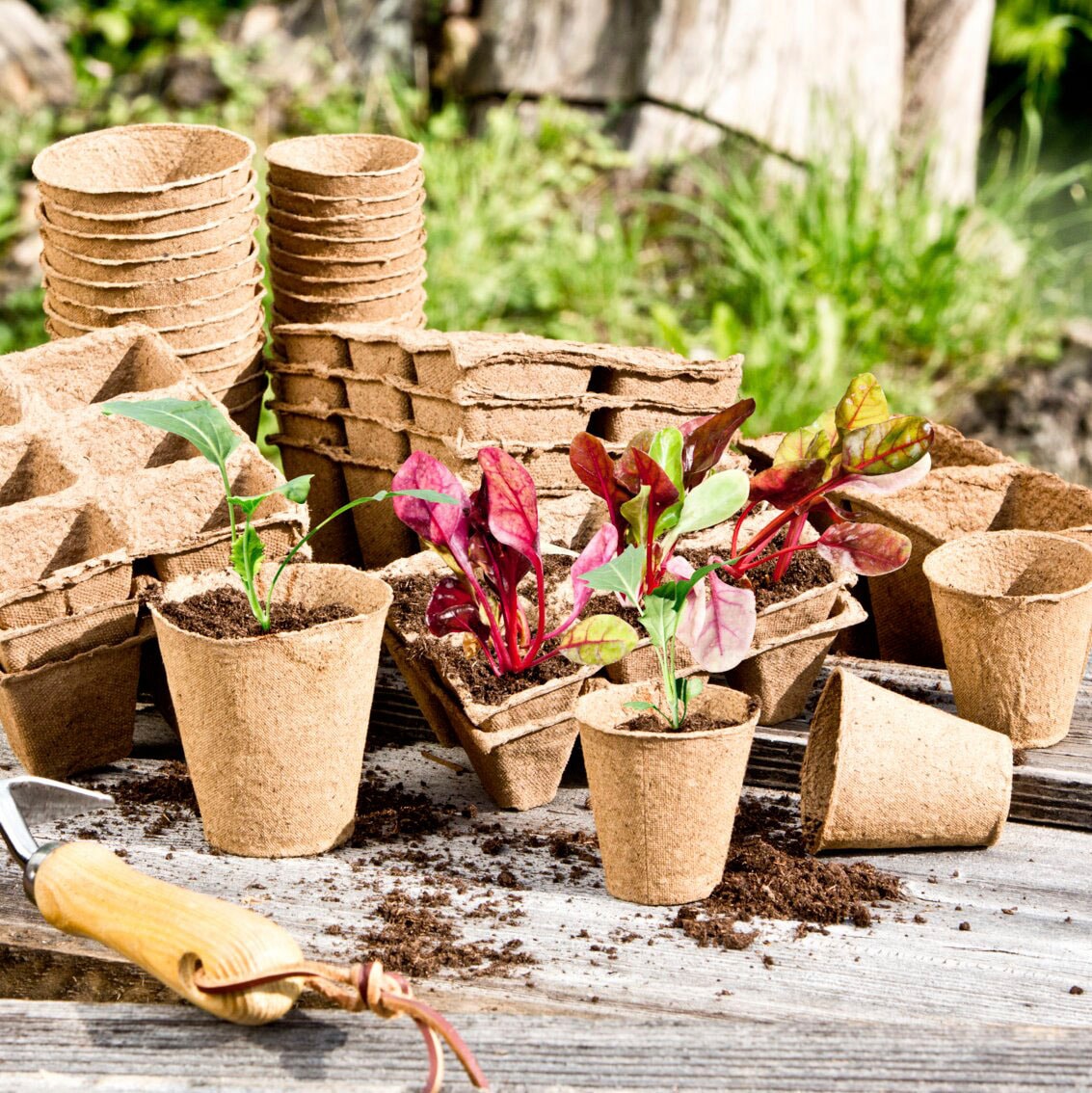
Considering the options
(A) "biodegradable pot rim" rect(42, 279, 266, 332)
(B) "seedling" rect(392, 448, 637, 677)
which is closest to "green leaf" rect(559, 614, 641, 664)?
(B) "seedling" rect(392, 448, 637, 677)

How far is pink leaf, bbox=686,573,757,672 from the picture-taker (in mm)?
1660

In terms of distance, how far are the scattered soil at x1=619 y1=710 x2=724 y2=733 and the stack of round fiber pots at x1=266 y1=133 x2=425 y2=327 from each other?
3.92 feet

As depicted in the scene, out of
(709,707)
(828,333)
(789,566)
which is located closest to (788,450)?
(789,566)

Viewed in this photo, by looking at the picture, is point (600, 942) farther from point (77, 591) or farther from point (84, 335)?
point (84, 335)

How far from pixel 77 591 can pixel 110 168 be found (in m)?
1.04

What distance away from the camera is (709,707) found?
1.73m

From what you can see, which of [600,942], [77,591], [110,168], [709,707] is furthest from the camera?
[110,168]

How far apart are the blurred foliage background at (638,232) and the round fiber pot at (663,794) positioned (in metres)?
3.39

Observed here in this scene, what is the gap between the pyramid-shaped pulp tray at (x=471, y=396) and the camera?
223 cm

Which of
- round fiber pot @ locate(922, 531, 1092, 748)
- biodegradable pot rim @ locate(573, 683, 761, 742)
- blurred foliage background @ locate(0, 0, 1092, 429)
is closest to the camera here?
biodegradable pot rim @ locate(573, 683, 761, 742)

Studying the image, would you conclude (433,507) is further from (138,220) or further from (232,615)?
(138,220)

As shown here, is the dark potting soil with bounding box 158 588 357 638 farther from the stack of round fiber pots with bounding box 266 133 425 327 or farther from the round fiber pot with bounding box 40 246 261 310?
the stack of round fiber pots with bounding box 266 133 425 327

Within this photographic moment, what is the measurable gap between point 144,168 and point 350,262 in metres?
0.43

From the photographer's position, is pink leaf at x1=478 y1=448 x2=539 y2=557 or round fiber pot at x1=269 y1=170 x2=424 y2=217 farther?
round fiber pot at x1=269 y1=170 x2=424 y2=217
